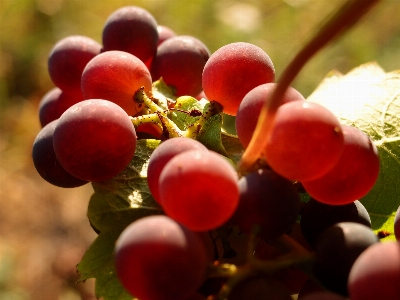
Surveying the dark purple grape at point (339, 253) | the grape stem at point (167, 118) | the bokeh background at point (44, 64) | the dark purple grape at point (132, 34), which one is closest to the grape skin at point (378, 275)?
the dark purple grape at point (339, 253)

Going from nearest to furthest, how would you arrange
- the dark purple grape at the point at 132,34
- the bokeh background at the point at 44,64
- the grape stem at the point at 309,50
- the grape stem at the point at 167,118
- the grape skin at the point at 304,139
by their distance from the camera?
the grape stem at the point at 309,50
the grape skin at the point at 304,139
the grape stem at the point at 167,118
the dark purple grape at the point at 132,34
the bokeh background at the point at 44,64

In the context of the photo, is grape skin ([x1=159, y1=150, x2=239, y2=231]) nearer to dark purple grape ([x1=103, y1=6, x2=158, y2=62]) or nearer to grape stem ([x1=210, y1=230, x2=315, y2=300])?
grape stem ([x1=210, y1=230, x2=315, y2=300])

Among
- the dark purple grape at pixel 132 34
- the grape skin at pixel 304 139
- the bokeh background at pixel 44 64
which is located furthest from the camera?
the bokeh background at pixel 44 64

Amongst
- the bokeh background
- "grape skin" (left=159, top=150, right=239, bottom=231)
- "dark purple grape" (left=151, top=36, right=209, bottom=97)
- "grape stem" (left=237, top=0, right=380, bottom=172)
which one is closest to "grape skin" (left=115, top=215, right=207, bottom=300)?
"grape skin" (left=159, top=150, right=239, bottom=231)

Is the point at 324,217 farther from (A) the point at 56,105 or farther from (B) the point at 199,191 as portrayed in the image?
(A) the point at 56,105

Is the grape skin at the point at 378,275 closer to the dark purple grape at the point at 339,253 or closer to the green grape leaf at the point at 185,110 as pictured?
the dark purple grape at the point at 339,253

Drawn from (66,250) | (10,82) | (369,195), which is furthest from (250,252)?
(10,82)

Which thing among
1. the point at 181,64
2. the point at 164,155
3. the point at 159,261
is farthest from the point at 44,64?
the point at 159,261
